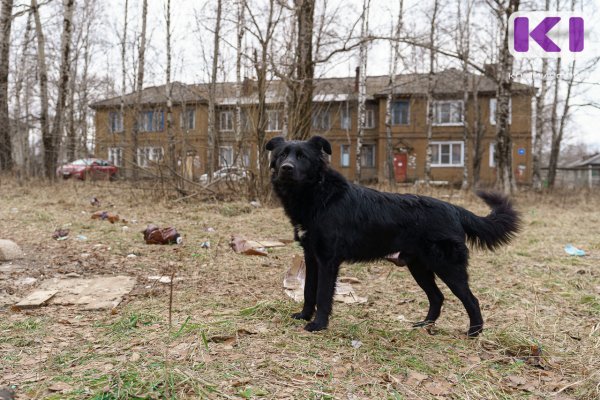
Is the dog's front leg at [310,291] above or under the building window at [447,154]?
under

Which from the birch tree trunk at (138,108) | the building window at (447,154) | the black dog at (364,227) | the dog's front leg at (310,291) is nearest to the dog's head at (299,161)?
the black dog at (364,227)

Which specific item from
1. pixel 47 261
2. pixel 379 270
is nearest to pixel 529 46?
pixel 379 270

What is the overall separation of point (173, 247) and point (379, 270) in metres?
2.97

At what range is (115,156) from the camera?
1185 cm

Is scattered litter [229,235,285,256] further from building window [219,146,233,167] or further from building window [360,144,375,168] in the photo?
building window [360,144,375,168]

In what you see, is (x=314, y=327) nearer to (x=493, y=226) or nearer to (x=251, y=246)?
(x=493, y=226)

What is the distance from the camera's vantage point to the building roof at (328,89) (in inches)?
447

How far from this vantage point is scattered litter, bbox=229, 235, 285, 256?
6.36 metres

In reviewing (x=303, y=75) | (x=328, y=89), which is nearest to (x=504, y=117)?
(x=328, y=89)

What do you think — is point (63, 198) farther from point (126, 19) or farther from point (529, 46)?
point (126, 19)

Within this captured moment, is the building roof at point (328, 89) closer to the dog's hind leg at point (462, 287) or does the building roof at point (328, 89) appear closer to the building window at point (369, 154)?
the building window at point (369, 154)

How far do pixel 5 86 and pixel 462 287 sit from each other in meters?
17.9

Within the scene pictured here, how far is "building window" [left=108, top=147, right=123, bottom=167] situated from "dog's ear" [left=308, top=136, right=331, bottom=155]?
8.93 meters

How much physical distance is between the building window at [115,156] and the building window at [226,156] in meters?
2.53
